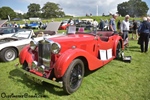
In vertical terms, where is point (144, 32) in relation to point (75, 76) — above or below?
above

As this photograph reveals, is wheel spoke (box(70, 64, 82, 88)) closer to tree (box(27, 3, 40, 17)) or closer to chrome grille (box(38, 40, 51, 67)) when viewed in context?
chrome grille (box(38, 40, 51, 67))

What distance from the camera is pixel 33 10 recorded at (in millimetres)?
94750

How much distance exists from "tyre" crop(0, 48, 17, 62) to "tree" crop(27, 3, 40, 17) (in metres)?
91.2

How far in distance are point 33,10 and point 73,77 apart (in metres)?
98.5

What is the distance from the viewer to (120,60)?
19.5ft

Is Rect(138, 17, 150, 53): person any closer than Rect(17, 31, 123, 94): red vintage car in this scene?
No

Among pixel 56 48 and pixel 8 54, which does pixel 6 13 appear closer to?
pixel 8 54

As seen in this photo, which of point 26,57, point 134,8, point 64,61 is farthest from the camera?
point 134,8

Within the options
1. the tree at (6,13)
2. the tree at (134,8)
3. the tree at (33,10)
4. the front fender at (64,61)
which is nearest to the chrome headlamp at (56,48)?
the front fender at (64,61)

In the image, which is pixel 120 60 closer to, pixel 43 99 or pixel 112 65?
pixel 112 65

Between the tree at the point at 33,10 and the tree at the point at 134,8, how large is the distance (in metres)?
55.4

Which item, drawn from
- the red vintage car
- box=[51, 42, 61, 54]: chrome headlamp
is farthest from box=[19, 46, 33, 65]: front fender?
box=[51, 42, 61, 54]: chrome headlamp

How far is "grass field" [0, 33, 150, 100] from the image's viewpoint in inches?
132

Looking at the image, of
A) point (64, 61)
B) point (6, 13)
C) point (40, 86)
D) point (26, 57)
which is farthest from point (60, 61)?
point (6, 13)
